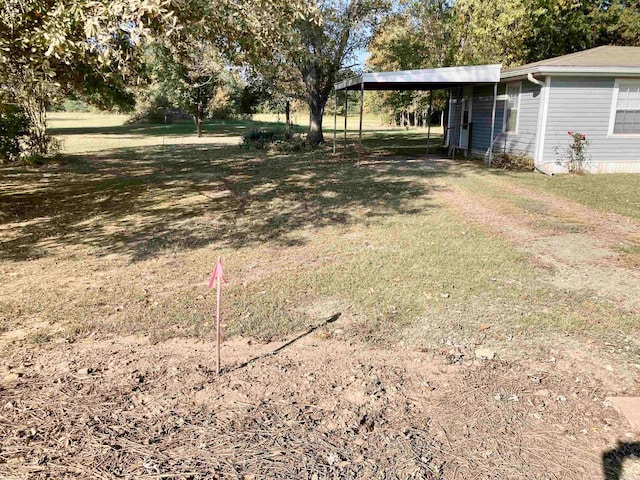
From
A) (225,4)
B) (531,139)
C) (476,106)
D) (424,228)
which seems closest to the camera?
(225,4)

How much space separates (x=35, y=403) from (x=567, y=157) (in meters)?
13.6

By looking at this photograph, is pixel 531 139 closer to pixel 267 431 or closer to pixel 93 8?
pixel 93 8

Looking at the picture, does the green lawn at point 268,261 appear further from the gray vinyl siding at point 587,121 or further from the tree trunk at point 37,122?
the tree trunk at point 37,122

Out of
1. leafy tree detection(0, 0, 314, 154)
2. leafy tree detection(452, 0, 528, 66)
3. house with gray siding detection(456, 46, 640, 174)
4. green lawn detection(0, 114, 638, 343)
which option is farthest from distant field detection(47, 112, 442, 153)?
leafy tree detection(0, 0, 314, 154)

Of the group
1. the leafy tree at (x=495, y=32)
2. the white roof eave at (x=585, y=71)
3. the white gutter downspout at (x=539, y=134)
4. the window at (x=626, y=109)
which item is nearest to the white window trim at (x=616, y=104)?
the window at (x=626, y=109)

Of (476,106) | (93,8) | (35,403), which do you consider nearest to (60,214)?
(93,8)

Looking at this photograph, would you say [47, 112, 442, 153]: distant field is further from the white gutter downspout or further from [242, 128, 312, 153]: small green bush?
the white gutter downspout

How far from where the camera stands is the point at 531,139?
1384 centimetres

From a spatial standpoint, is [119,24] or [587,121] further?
[587,121]

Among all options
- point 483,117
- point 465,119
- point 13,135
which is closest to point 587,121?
point 483,117

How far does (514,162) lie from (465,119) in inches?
180

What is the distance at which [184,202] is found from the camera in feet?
32.7

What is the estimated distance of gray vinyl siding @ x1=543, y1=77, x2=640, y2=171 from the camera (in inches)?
515

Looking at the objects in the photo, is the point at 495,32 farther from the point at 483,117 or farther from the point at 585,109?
the point at 585,109
